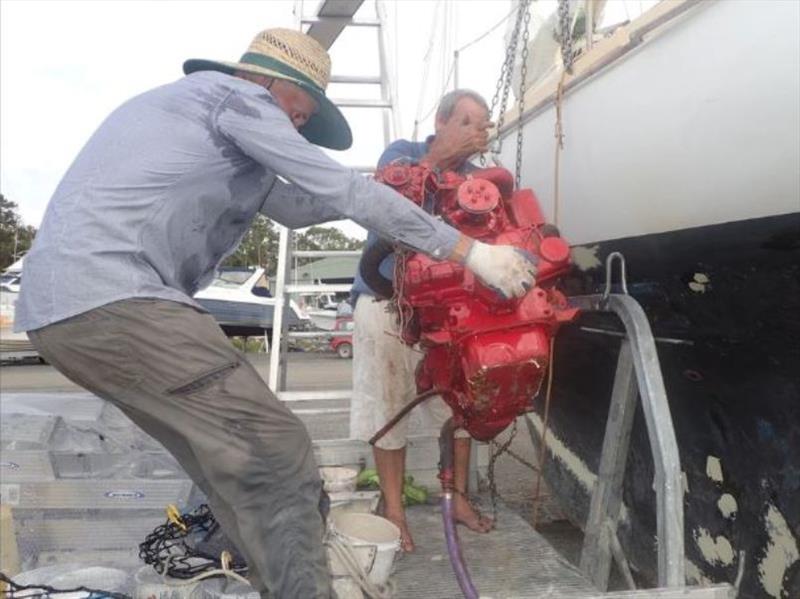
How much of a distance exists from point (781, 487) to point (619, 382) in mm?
523

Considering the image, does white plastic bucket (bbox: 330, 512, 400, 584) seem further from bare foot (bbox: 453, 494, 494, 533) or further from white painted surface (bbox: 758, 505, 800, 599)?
white painted surface (bbox: 758, 505, 800, 599)

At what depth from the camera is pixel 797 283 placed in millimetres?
1996

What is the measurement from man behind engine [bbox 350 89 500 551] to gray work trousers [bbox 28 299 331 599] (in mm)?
1118

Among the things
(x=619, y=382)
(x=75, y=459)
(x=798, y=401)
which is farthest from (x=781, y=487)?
(x=75, y=459)

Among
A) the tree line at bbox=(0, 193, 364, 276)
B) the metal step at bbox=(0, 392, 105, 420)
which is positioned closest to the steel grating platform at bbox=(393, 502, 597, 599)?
the metal step at bbox=(0, 392, 105, 420)

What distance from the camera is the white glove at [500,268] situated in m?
2.02

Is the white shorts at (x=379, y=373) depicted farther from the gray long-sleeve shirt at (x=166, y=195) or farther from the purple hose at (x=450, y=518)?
the gray long-sleeve shirt at (x=166, y=195)

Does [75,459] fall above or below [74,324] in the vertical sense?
below

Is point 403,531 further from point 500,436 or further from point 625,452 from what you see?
point 500,436

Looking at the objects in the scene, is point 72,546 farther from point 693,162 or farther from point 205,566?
point 693,162

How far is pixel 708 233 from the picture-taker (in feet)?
7.26

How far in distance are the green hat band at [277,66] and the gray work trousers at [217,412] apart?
718 mm

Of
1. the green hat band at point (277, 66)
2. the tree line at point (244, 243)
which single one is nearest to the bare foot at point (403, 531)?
the green hat band at point (277, 66)

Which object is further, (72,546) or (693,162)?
(72,546)
